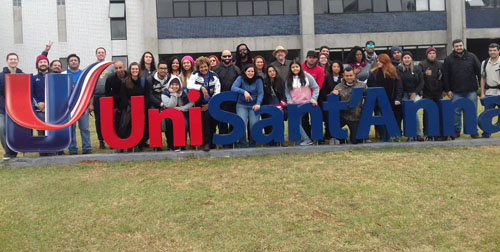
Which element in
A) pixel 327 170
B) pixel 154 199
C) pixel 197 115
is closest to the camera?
pixel 154 199

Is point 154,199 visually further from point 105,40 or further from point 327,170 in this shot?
point 105,40

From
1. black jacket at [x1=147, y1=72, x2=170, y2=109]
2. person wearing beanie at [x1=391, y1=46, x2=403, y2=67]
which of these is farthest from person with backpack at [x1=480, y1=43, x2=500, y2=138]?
black jacket at [x1=147, y1=72, x2=170, y2=109]

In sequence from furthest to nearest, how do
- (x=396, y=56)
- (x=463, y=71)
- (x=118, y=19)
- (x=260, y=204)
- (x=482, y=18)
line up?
(x=482, y=18), (x=118, y=19), (x=396, y=56), (x=463, y=71), (x=260, y=204)

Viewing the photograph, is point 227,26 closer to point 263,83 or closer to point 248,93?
point 263,83

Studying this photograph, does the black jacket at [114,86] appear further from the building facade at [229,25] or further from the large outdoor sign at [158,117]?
the building facade at [229,25]

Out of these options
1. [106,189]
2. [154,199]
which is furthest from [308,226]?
[106,189]

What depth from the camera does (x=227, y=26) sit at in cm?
2862

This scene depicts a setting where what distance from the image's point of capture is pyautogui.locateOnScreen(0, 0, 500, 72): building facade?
1076 inches

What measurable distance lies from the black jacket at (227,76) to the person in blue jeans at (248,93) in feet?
1.30

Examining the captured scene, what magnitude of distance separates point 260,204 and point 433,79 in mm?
5413

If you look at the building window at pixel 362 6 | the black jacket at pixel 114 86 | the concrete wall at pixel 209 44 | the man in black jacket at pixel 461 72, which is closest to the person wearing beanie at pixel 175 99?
the black jacket at pixel 114 86

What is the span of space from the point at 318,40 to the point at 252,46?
13.0 feet

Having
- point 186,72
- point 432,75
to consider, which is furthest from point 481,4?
point 186,72

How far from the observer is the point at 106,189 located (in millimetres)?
6805
